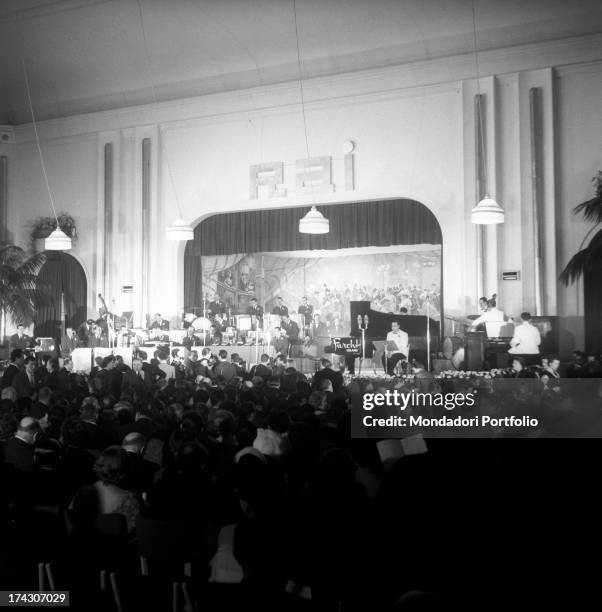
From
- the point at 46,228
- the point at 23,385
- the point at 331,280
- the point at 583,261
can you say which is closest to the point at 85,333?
the point at 46,228

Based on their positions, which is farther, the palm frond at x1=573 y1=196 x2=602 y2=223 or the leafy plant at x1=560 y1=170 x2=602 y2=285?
the palm frond at x1=573 y1=196 x2=602 y2=223

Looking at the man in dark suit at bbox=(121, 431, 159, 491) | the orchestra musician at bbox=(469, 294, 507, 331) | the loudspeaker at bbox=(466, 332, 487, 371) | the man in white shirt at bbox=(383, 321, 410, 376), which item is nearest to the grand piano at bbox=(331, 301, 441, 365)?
the man in white shirt at bbox=(383, 321, 410, 376)

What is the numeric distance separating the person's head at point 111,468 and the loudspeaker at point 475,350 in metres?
9.78

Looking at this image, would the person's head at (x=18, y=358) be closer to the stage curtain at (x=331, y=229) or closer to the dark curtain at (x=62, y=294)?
the stage curtain at (x=331, y=229)

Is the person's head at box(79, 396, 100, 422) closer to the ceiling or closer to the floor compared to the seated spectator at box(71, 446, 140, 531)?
closer to the ceiling

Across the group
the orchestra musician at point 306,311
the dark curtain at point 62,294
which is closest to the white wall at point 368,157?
the dark curtain at point 62,294

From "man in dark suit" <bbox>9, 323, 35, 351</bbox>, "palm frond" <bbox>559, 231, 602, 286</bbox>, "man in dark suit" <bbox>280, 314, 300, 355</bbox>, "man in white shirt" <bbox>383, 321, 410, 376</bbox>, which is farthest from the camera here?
"man in dark suit" <bbox>9, 323, 35, 351</bbox>

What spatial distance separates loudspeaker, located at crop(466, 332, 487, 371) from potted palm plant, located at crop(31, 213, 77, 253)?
10.8 meters

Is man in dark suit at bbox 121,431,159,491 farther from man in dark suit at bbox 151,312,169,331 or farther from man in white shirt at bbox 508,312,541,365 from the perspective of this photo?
man in dark suit at bbox 151,312,169,331

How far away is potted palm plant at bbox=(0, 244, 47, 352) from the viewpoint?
18.1 m

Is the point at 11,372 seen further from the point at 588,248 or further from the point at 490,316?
the point at 588,248

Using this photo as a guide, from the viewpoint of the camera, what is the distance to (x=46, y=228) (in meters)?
20.0

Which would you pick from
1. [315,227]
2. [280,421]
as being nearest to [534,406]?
[280,421]

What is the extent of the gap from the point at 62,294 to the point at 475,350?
444 inches
